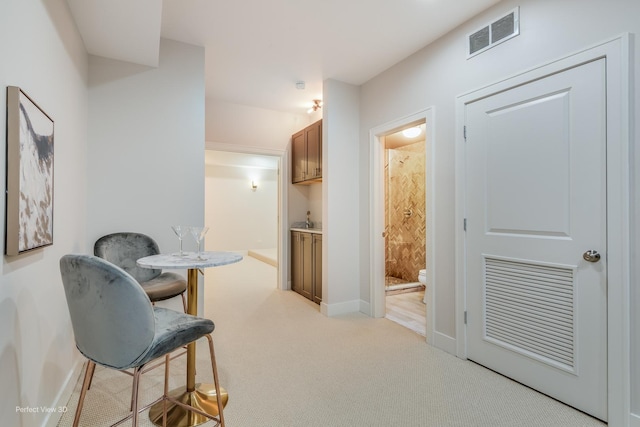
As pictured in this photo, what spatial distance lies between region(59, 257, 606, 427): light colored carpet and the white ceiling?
2454 millimetres

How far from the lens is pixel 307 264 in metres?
4.20

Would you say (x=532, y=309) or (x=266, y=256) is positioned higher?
(x=532, y=309)

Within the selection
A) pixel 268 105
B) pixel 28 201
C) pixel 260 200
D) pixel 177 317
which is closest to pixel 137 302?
pixel 177 317

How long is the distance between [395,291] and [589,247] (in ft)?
9.81

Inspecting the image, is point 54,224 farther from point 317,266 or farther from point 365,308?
point 365,308

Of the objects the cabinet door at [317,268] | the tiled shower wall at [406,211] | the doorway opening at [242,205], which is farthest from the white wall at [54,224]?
the doorway opening at [242,205]

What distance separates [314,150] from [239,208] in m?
4.88

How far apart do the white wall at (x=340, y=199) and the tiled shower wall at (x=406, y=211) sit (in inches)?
72.1

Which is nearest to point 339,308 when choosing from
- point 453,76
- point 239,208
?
point 453,76

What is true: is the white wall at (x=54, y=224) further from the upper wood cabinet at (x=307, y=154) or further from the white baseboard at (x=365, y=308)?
the white baseboard at (x=365, y=308)

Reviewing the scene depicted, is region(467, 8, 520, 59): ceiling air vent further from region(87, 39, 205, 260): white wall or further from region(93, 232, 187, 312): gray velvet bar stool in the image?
region(93, 232, 187, 312): gray velvet bar stool

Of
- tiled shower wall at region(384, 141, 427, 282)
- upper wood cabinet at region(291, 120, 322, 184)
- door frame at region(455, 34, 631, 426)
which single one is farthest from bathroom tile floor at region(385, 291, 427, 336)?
upper wood cabinet at region(291, 120, 322, 184)

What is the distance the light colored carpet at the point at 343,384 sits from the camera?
5.70 ft

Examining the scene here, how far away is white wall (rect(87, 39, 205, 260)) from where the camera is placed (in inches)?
101
